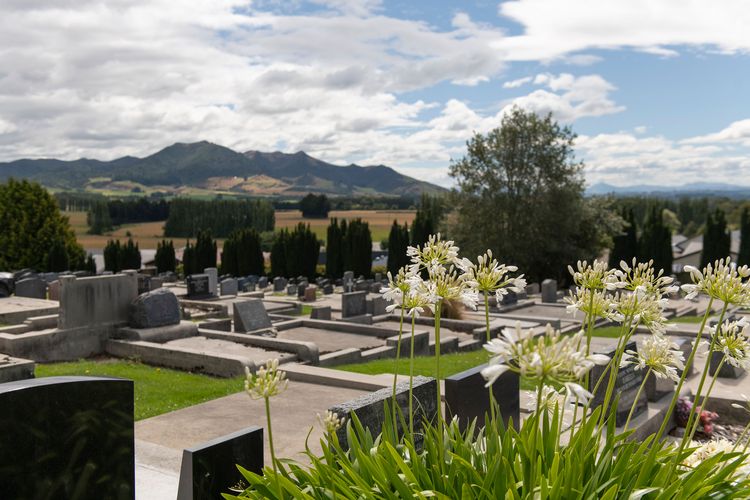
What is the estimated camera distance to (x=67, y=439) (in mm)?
3844

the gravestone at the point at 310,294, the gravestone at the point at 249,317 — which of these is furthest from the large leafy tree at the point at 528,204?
the gravestone at the point at 249,317

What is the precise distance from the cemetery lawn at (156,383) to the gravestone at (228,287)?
16683 millimetres

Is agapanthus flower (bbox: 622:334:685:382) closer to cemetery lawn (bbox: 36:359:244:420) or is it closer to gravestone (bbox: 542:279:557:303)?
cemetery lawn (bbox: 36:359:244:420)

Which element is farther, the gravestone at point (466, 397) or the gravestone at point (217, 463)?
the gravestone at point (466, 397)

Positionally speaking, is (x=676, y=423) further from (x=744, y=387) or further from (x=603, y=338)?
(x=603, y=338)

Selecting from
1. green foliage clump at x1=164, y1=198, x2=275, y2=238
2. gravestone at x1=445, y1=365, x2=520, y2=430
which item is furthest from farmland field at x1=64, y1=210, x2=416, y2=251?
gravestone at x1=445, y1=365, x2=520, y2=430

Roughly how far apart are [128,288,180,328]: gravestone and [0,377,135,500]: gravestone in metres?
10.9

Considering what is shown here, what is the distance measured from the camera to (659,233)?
45219 mm

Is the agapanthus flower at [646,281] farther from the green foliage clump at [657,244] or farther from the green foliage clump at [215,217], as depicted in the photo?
the green foliage clump at [215,217]

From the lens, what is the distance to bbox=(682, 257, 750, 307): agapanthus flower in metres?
2.62

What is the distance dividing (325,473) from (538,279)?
3698 centimetres

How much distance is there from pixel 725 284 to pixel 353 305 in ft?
60.7

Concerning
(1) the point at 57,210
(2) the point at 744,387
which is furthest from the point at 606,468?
(1) the point at 57,210

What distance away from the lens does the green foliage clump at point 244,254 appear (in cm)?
4903
